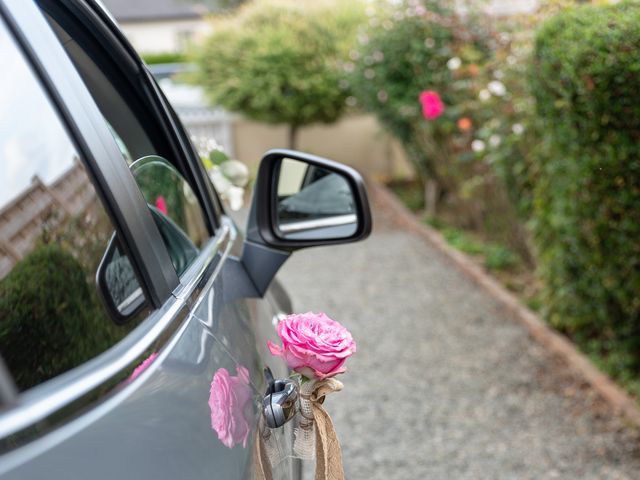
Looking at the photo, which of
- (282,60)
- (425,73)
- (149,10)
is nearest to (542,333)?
(425,73)

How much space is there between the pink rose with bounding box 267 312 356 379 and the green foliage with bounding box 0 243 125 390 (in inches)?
13.9

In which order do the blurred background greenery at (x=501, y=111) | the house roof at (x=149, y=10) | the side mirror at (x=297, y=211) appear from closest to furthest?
the side mirror at (x=297, y=211) < the blurred background greenery at (x=501, y=111) < the house roof at (x=149, y=10)

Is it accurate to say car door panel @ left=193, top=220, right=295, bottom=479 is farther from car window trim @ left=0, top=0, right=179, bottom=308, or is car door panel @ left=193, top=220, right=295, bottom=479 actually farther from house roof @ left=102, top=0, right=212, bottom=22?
house roof @ left=102, top=0, right=212, bottom=22

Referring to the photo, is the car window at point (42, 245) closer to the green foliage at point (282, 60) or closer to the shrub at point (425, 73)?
the shrub at point (425, 73)

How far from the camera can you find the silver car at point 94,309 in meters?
0.88

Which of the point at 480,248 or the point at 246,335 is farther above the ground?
the point at 246,335

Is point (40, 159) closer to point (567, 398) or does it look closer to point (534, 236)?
point (567, 398)

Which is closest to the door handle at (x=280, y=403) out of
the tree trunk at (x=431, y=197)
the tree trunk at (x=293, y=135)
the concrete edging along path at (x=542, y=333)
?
the concrete edging along path at (x=542, y=333)

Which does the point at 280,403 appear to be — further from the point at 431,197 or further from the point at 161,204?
the point at 431,197

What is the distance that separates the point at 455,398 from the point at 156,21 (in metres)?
43.4

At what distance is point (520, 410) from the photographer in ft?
13.4

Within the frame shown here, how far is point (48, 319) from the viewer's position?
3.40 feet

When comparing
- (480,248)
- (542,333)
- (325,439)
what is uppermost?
(325,439)

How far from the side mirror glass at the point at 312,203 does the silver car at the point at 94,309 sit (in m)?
0.31
